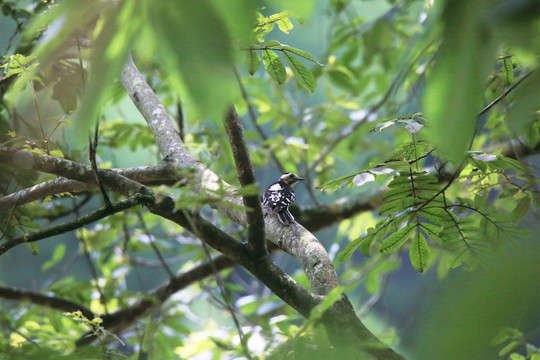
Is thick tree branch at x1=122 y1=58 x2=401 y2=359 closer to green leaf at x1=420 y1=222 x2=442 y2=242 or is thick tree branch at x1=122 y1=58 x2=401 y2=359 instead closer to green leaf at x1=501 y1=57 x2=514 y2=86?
green leaf at x1=420 y1=222 x2=442 y2=242

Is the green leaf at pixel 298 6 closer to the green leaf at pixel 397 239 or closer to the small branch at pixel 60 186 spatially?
the green leaf at pixel 397 239

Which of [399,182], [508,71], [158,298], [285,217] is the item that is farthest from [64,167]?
[158,298]

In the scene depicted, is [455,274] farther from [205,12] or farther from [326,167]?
[326,167]

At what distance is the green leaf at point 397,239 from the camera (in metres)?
1.24

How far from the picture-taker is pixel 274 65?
1406mm

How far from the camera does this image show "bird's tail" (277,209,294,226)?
5.63 feet

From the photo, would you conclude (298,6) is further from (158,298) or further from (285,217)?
(158,298)

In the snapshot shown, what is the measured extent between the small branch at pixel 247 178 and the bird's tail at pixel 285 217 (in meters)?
0.32

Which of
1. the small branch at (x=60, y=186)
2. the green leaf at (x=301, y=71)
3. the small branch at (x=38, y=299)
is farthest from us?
the small branch at (x=38, y=299)

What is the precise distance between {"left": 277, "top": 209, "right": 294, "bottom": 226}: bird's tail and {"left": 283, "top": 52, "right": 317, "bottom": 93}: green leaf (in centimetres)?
50

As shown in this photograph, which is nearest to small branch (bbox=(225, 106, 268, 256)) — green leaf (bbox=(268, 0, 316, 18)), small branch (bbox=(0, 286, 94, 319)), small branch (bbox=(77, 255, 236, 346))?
green leaf (bbox=(268, 0, 316, 18))

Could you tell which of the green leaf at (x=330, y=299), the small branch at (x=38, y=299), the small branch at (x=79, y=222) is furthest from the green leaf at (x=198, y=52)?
the small branch at (x=38, y=299)

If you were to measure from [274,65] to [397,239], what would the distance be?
578mm

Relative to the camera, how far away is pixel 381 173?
1.17 metres
